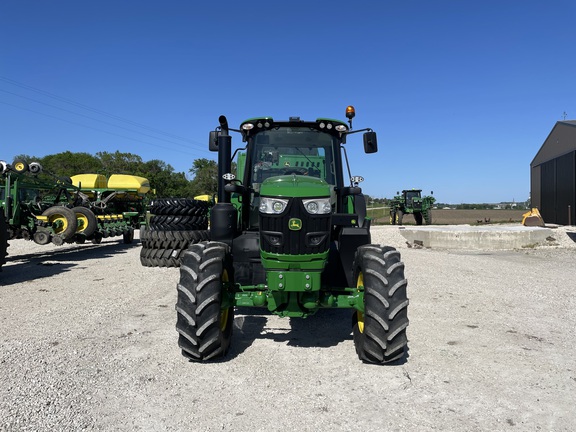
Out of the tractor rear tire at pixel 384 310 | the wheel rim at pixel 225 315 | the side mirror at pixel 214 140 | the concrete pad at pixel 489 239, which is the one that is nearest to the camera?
the tractor rear tire at pixel 384 310

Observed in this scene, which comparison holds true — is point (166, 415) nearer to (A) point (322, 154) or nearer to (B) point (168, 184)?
(A) point (322, 154)

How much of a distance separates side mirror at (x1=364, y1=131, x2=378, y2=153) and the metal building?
25.3 meters

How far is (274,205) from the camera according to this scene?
4016 mm

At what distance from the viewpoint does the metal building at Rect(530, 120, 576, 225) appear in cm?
2602

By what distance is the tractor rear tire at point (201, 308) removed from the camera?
403cm

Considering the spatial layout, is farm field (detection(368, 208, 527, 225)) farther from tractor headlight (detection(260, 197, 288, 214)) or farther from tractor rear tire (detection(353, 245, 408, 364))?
tractor headlight (detection(260, 197, 288, 214))

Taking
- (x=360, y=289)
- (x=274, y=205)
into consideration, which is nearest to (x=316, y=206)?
(x=274, y=205)

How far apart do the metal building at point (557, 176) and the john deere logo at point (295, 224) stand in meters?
26.9

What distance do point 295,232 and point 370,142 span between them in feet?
6.23

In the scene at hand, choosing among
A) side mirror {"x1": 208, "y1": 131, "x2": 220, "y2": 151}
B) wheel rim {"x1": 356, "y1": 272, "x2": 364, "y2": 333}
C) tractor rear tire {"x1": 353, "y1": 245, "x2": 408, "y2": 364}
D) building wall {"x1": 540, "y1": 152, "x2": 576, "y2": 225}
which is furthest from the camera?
building wall {"x1": 540, "y1": 152, "x2": 576, "y2": 225}

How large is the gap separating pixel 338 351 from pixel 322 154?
8.06ft

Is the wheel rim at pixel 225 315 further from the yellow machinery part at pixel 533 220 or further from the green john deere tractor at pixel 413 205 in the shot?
the green john deere tractor at pixel 413 205

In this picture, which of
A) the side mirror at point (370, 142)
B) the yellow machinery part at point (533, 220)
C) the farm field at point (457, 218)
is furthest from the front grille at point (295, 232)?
the farm field at point (457, 218)

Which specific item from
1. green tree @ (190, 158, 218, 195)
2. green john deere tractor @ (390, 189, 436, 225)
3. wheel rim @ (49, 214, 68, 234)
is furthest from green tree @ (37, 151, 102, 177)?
wheel rim @ (49, 214, 68, 234)
